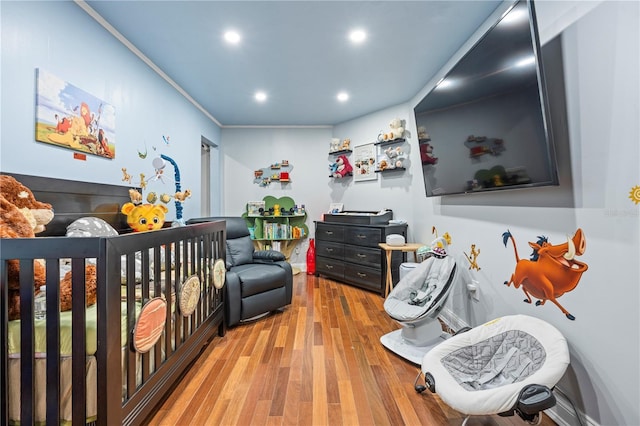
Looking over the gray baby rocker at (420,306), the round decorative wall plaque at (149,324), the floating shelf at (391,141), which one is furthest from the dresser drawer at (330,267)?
the round decorative wall plaque at (149,324)

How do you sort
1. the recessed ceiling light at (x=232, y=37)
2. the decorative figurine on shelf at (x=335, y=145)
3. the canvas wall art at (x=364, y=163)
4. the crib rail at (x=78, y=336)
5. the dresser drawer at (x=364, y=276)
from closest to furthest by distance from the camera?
the crib rail at (x=78, y=336)
the recessed ceiling light at (x=232, y=37)
the dresser drawer at (x=364, y=276)
the canvas wall art at (x=364, y=163)
the decorative figurine on shelf at (x=335, y=145)

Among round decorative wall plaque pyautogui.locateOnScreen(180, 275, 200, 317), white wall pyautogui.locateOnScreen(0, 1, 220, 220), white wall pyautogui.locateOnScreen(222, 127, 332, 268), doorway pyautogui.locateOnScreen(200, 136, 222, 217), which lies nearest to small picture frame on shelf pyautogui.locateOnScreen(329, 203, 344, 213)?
white wall pyautogui.locateOnScreen(222, 127, 332, 268)

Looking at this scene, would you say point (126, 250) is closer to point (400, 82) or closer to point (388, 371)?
point (388, 371)

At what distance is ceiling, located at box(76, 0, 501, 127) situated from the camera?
1.82m

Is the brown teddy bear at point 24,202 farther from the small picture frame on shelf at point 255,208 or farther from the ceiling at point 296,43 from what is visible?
the small picture frame on shelf at point 255,208

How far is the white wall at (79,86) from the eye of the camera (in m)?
1.40

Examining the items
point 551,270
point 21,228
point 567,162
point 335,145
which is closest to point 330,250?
point 335,145

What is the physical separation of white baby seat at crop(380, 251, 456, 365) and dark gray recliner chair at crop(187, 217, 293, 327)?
1093mm

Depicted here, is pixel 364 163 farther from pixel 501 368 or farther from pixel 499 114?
pixel 501 368

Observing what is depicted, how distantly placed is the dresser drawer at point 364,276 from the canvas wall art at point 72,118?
2836mm

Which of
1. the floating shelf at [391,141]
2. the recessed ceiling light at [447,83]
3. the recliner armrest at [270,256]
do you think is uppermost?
the floating shelf at [391,141]

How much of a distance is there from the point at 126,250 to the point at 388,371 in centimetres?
168

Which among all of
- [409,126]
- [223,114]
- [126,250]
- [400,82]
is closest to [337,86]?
[400,82]

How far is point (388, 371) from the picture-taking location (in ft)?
5.72
